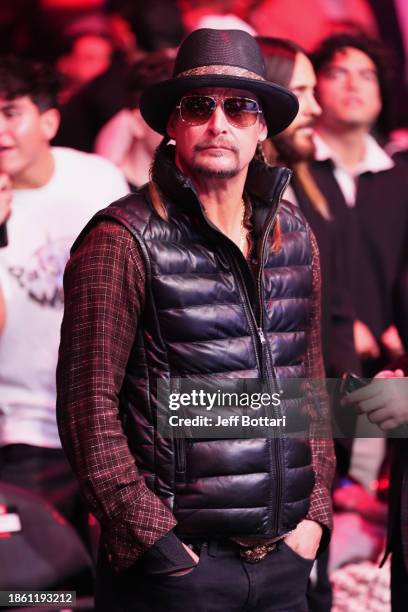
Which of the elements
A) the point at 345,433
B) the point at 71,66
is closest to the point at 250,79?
the point at 345,433

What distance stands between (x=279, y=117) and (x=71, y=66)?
4.11 m

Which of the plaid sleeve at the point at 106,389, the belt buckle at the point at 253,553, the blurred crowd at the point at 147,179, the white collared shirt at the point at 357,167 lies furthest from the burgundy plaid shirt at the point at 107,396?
the white collared shirt at the point at 357,167

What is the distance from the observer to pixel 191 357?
3057 mm

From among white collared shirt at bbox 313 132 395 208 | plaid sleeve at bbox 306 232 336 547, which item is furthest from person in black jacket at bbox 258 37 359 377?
plaid sleeve at bbox 306 232 336 547

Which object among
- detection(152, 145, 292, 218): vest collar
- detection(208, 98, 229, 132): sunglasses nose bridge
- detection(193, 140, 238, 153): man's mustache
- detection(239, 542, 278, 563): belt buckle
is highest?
detection(208, 98, 229, 132): sunglasses nose bridge

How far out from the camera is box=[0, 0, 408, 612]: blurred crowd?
4.18 metres

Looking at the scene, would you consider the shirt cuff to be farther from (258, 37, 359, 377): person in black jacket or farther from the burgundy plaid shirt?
(258, 37, 359, 377): person in black jacket

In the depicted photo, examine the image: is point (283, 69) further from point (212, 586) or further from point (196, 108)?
point (212, 586)

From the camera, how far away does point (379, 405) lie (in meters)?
3.38

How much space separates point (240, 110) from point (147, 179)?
187cm

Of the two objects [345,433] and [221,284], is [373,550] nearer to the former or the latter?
[345,433]

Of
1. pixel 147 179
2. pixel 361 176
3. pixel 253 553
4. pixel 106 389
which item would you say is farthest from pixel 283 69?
pixel 253 553

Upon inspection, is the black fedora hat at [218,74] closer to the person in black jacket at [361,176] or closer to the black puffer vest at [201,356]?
the black puffer vest at [201,356]

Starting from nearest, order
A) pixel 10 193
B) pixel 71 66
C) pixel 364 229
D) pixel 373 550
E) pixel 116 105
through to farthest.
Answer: pixel 10 193 < pixel 373 550 < pixel 364 229 < pixel 116 105 < pixel 71 66
